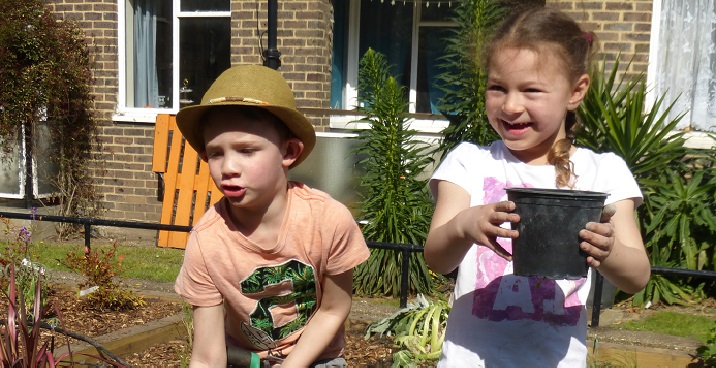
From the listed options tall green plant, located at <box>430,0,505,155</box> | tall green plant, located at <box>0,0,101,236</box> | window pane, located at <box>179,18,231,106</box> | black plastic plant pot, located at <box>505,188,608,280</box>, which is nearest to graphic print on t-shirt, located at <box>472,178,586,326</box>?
black plastic plant pot, located at <box>505,188,608,280</box>

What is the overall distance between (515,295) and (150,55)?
8.12m

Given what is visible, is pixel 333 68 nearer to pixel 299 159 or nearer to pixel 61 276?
pixel 61 276

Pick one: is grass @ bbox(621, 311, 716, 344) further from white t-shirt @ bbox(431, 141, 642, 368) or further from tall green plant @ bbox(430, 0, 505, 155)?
white t-shirt @ bbox(431, 141, 642, 368)

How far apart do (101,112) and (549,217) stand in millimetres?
8159

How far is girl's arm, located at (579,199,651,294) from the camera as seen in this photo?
1.61m

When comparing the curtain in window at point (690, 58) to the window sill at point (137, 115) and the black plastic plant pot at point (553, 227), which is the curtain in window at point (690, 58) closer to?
the window sill at point (137, 115)

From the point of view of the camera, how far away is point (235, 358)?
2.20 meters

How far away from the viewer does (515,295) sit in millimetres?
1934

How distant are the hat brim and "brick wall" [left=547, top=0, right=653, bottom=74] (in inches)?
196

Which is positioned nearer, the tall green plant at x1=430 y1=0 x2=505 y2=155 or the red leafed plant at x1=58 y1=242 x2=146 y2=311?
the red leafed plant at x1=58 y1=242 x2=146 y2=311

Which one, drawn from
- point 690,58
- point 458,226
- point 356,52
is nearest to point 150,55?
point 356,52

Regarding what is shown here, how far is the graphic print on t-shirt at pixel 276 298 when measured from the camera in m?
2.14

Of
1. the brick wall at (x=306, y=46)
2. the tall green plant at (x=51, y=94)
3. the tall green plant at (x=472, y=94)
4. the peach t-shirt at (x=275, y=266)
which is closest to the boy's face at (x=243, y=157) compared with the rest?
the peach t-shirt at (x=275, y=266)

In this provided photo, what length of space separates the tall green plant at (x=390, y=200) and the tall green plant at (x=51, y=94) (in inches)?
169
